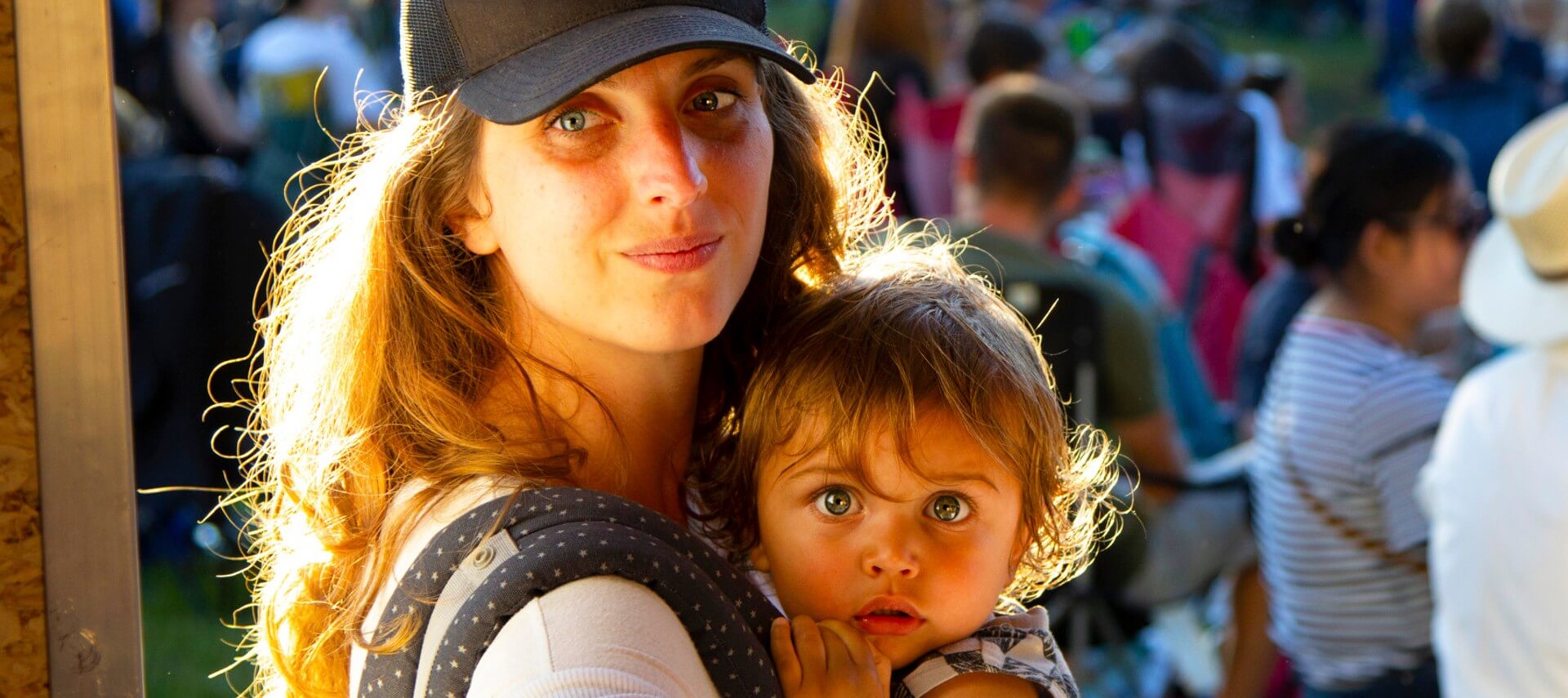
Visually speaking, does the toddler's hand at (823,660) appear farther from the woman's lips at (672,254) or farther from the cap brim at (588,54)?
the cap brim at (588,54)

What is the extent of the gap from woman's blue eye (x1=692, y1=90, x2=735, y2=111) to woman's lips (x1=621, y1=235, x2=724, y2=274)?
117mm

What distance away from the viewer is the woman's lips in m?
1.23

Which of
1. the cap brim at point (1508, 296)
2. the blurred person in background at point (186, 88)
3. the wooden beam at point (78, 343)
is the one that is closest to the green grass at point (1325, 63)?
the cap brim at point (1508, 296)

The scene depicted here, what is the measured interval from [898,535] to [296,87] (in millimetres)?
4239

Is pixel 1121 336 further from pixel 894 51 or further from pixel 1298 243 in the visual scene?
pixel 894 51

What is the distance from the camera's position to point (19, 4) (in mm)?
1141

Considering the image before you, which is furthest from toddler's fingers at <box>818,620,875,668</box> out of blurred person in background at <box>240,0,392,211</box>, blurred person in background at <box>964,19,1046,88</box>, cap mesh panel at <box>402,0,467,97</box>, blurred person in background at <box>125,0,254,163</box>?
blurred person in background at <box>125,0,254,163</box>

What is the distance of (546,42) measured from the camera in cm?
120

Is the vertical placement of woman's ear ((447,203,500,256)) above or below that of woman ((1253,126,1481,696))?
above

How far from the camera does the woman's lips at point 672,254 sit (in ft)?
4.05

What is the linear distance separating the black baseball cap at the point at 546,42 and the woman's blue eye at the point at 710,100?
6 centimetres

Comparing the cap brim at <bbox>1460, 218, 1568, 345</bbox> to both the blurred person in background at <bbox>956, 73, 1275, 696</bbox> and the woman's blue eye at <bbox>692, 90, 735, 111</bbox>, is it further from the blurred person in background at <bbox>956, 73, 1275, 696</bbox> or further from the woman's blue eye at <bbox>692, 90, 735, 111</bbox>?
the woman's blue eye at <bbox>692, 90, 735, 111</bbox>

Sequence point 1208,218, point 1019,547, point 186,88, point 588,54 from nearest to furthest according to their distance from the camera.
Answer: point 588,54
point 1019,547
point 1208,218
point 186,88

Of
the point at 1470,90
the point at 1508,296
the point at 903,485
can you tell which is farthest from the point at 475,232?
the point at 1470,90
